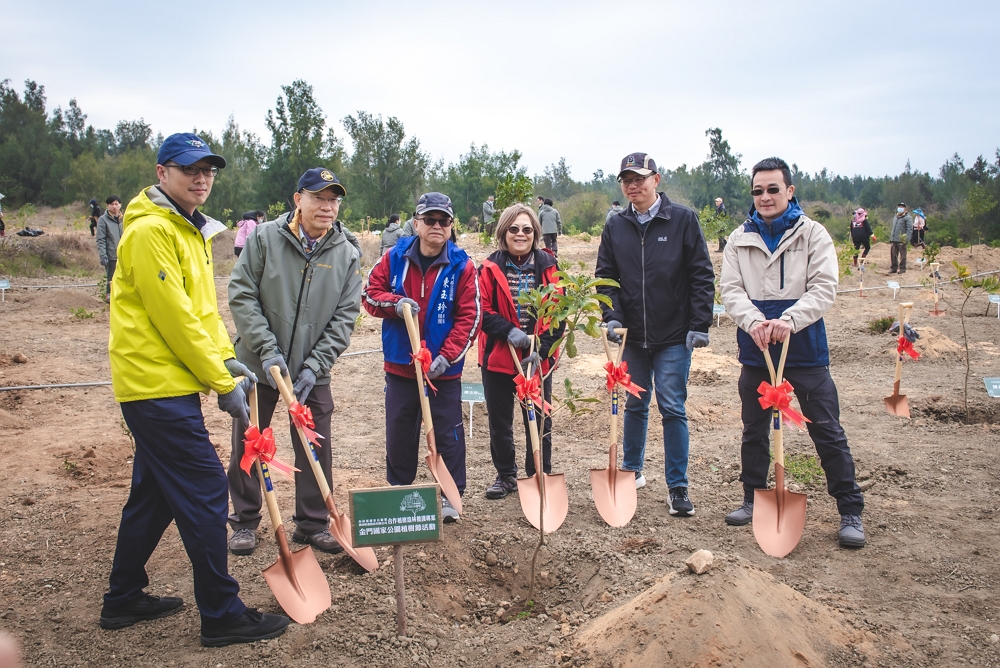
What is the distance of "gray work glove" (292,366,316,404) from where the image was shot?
345 cm

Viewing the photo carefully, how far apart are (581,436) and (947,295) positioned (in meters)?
11.3

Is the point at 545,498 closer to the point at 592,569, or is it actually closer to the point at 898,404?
the point at 592,569

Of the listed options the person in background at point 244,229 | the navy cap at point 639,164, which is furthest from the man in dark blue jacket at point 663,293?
the person in background at point 244,229

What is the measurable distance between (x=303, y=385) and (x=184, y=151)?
1.23m

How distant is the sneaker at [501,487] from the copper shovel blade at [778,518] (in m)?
1.53

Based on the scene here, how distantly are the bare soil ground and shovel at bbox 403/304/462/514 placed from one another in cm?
22

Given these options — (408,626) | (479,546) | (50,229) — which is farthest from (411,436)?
(50,229)

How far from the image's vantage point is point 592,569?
11.2 ft

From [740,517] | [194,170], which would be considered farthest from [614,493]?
[194,170]

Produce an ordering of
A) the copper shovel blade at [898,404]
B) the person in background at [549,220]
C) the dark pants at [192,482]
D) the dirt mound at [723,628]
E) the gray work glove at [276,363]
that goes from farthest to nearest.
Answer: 1. the person in background at [549,220]
2. the copper shovel blade at [898,404]
3. the gray work glove at [276,363]
4. the dark pants at [192,482]
5. the dirt mound at [723,628]

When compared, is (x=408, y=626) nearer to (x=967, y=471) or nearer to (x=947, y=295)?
Answer: (x=967, y=471)

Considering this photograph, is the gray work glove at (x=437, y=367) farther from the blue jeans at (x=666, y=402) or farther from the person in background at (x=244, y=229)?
the person in background at (x=244, y=229)

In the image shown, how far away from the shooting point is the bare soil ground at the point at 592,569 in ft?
8.43

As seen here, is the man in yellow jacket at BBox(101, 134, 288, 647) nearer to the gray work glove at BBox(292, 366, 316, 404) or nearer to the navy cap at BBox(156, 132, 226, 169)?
the navy cap at BBox(156, 132, 226, 169)
